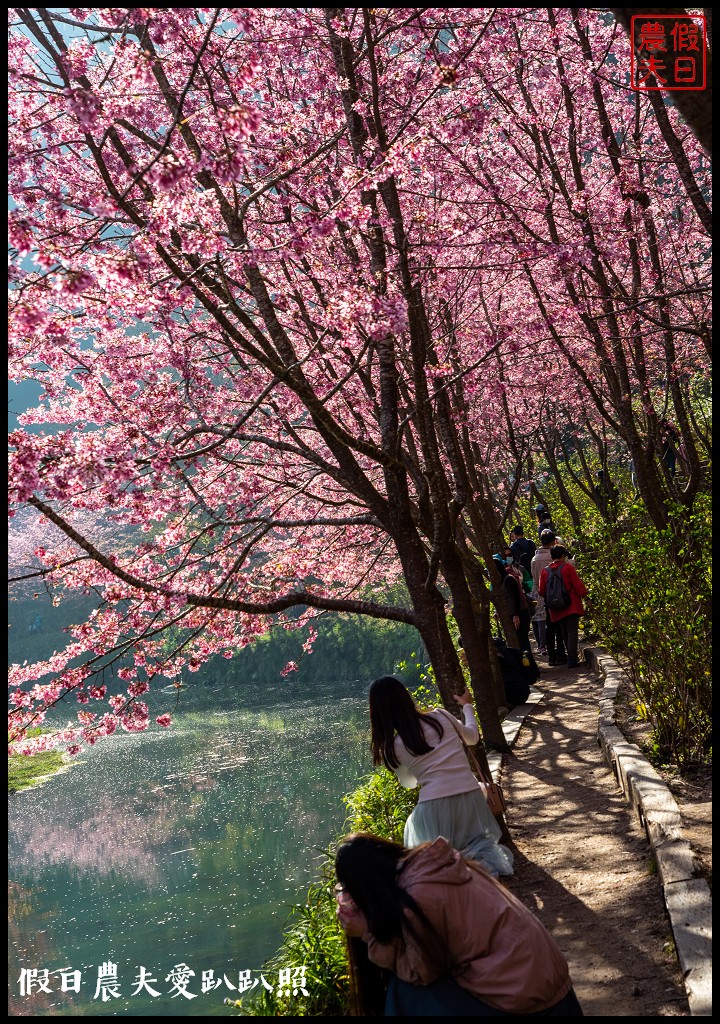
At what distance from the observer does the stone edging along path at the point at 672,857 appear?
3445 millimetres

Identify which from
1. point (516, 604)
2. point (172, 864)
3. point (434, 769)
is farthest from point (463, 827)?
point (172, 864)

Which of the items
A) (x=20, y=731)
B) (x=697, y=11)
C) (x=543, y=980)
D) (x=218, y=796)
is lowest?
(x=218, y=796)

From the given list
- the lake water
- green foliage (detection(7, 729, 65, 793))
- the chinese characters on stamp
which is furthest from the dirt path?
green foliage (detection(7, 729, 65, 793))

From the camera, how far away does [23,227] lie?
3.68 m

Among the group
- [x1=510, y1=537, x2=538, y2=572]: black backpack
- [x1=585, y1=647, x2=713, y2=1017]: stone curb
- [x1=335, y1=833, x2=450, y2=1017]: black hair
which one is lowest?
[x1=585, y1=647, x2=713, y2=1017]: stone curb

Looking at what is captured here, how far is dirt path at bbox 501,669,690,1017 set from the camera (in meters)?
3.83

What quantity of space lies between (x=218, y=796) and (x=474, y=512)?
29.9ft

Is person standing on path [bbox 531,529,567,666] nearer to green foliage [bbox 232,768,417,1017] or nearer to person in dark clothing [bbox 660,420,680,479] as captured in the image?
person in dark clothing [bbox 660,420,680,479]

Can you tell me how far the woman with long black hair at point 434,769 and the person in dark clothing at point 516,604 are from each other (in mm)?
7207

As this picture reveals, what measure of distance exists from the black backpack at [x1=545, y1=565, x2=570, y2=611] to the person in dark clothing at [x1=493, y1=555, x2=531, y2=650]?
0.91 m

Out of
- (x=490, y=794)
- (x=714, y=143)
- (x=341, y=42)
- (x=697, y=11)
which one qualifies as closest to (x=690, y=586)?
(x=490, y=794)

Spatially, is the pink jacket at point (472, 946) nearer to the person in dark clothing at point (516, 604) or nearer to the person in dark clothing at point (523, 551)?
the person in dark clothing at point (516, 604)

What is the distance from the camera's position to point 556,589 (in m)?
10.6

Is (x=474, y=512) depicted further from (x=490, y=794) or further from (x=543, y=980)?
(x=543, y=980)
